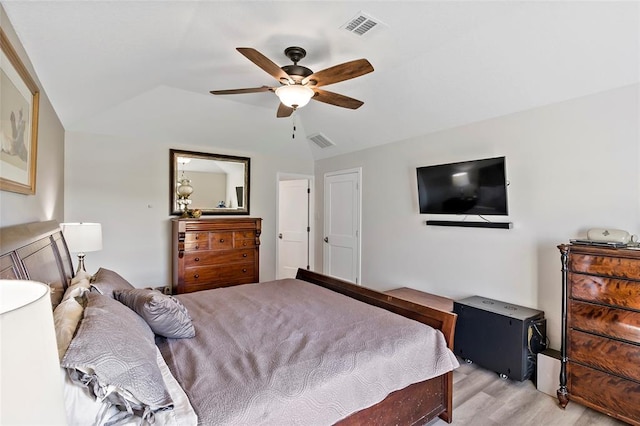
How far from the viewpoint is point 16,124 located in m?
1.61

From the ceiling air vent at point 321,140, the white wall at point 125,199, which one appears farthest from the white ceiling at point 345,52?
the ceiling air vent at point 321,140

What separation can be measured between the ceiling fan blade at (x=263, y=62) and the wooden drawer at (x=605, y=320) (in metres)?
2.75

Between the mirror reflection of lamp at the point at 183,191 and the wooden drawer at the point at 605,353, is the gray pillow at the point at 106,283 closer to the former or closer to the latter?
the mirror reflection of lamp at the point at 183,191

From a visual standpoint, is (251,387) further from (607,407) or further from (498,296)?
(498,296)

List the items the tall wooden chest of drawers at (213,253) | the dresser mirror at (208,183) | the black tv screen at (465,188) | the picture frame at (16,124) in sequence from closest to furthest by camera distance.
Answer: the picture frame at (16,124) < the black tv screen at (465,188) < the tall wooden chest of drawers at (213,253) < the dresser mirror at (208,183)

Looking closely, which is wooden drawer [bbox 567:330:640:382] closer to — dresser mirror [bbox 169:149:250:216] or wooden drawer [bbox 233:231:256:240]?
wooden drawer [bbox 233:231:256:240]

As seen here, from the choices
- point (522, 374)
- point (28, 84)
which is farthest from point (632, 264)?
point (28, 84)

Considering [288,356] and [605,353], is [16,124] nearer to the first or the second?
[288,356]

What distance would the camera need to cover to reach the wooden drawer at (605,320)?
2.11 meters

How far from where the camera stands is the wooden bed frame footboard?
A: 1711 millimetres

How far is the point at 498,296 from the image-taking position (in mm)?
3205

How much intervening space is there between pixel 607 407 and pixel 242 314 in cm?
263

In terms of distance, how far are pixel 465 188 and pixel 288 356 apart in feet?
8.69

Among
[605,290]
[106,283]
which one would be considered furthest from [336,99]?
[605,290]
